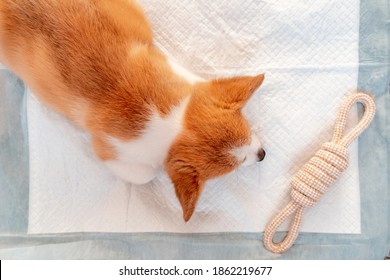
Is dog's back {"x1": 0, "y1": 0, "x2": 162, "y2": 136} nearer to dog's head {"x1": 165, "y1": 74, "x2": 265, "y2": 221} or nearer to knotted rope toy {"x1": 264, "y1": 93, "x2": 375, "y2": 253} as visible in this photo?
dog's head {"x1": 165, "y1": 74, "x2": 265, "y2": 221}

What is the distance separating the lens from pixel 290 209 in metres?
1.53

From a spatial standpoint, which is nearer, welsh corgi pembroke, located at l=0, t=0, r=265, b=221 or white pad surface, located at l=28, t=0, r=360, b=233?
welsh corgi pembroke, located at l=0, t=0, r=265, b=221

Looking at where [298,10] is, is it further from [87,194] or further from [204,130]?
[87,194]

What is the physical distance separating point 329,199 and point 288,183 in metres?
0.17

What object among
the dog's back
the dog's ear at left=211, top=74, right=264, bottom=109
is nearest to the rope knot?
the dog's ear at left=211, top=74, right=264, bottom=109

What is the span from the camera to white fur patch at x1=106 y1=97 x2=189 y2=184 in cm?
131

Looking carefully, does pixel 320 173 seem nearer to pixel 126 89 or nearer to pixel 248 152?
pixel 248 152

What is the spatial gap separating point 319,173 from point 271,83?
39 cm

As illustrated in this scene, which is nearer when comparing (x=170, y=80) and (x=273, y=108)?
(x=170, y=80)

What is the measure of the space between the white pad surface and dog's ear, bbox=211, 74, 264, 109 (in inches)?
9.2

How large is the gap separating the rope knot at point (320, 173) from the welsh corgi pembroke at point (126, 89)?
0.86 feet

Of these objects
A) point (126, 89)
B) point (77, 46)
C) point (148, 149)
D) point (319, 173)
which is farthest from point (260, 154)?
point (77, 46)

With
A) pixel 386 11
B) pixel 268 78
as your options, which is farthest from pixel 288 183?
pixel 386 11

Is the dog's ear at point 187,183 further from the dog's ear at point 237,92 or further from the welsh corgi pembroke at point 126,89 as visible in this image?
the dog's ear at point 237,92
